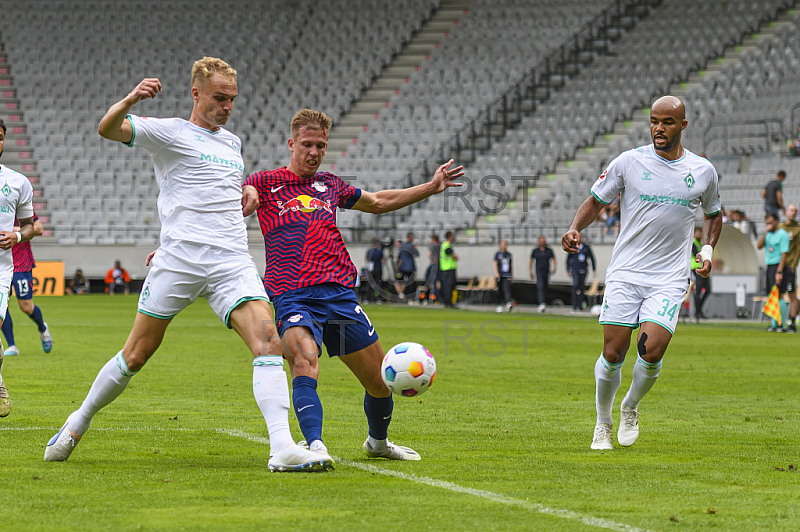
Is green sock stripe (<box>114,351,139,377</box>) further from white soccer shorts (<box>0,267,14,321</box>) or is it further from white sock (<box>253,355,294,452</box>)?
white soccer shorts (<box>0,267,14,321</box>)

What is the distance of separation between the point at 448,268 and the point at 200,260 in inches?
896

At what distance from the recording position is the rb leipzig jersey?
5.93 metres

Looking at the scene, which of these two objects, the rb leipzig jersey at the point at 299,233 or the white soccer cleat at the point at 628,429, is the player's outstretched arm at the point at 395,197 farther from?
the white soccer cleat at the point at 628,429

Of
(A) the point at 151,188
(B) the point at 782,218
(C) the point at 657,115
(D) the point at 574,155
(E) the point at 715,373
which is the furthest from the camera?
(A) the point at 151,188

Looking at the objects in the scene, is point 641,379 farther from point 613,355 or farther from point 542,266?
point 542,266

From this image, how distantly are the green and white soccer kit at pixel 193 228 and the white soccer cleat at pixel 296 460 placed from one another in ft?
2.68

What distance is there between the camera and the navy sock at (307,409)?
559 cm

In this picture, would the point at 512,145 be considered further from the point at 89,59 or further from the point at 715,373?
the point at 715,373

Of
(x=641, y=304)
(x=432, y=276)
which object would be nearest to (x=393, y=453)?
(x=641, y=304)

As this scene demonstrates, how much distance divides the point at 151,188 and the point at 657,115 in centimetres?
3284

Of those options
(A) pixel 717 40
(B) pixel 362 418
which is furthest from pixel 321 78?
(B) pixel 362 418

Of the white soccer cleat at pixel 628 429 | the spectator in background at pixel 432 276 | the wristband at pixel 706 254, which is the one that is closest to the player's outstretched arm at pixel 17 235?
the white soccer cleat at pixel 628 429

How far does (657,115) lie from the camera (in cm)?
673

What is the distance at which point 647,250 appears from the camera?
6.80m
